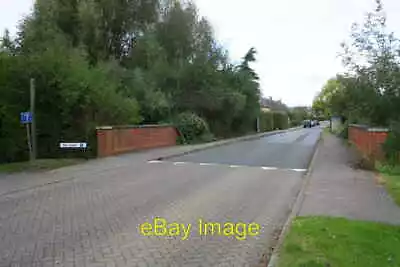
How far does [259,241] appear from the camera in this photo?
745 cm

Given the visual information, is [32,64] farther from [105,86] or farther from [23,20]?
[23,20]

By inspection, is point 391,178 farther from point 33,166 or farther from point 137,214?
point 33,166

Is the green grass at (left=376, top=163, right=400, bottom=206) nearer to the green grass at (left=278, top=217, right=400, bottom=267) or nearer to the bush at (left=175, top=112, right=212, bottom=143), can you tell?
the green grass at (left=278, top=217, right=400, bottom=267)

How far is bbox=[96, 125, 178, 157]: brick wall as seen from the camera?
2261 centimetres

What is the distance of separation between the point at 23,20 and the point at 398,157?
77.3ft

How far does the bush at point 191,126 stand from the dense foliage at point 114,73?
0.84 feet

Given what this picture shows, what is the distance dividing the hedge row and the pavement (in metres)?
48.5

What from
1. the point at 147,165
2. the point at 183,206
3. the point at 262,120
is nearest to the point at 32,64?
the point at 147,165

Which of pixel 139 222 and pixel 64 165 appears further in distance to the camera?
pixel 64 165

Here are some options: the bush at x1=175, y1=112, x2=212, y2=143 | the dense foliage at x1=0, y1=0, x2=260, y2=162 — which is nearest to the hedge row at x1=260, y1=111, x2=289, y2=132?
the dense foliage at x1=0, y1=0, x2=260, y2=162

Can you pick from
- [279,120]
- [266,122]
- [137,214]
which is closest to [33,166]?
[137,214]

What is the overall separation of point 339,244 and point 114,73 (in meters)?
25.7

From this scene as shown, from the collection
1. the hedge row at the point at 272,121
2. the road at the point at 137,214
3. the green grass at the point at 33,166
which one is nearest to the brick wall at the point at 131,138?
the green grass at the point at 33,166

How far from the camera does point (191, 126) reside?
36.3m
